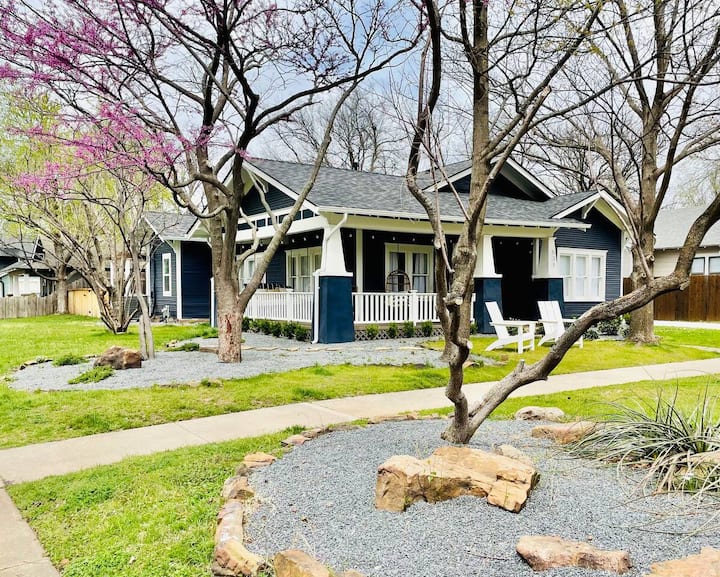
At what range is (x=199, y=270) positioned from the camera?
70.9ft

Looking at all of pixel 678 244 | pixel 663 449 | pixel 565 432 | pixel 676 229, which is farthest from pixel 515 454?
pixel 676 229

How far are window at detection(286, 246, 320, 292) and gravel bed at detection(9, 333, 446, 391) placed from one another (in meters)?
3.19

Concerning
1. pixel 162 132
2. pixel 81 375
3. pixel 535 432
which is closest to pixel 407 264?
pixel 162 132

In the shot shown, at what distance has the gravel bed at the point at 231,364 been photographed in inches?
328

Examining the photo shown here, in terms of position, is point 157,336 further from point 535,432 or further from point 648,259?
point 648,259

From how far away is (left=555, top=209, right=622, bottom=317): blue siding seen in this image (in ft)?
59.8

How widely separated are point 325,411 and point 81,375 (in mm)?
4296

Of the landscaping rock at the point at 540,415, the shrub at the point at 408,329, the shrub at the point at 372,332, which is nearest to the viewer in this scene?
the landscaping rock at the point at 540,415

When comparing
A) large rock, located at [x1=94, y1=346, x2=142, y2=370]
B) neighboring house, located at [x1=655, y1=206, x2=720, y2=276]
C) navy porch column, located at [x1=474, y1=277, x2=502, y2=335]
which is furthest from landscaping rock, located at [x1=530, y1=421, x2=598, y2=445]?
neighboring house, located at [x1=655, y1=206, x2=720, y2=276]

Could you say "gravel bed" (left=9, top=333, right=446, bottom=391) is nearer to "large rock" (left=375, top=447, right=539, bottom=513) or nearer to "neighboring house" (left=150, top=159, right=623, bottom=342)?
"neighboring house" (left=150, top=159, right=623, bottom=342)

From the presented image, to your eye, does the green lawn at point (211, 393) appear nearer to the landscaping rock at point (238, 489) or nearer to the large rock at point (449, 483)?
the landscaping rock at point (238, 489)

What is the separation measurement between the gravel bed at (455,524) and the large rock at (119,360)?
20.0 ft

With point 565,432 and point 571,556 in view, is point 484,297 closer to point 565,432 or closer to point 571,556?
point 565,432

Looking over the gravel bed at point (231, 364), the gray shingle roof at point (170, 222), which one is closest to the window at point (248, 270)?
the gray shingle roof at point (170, 222)
